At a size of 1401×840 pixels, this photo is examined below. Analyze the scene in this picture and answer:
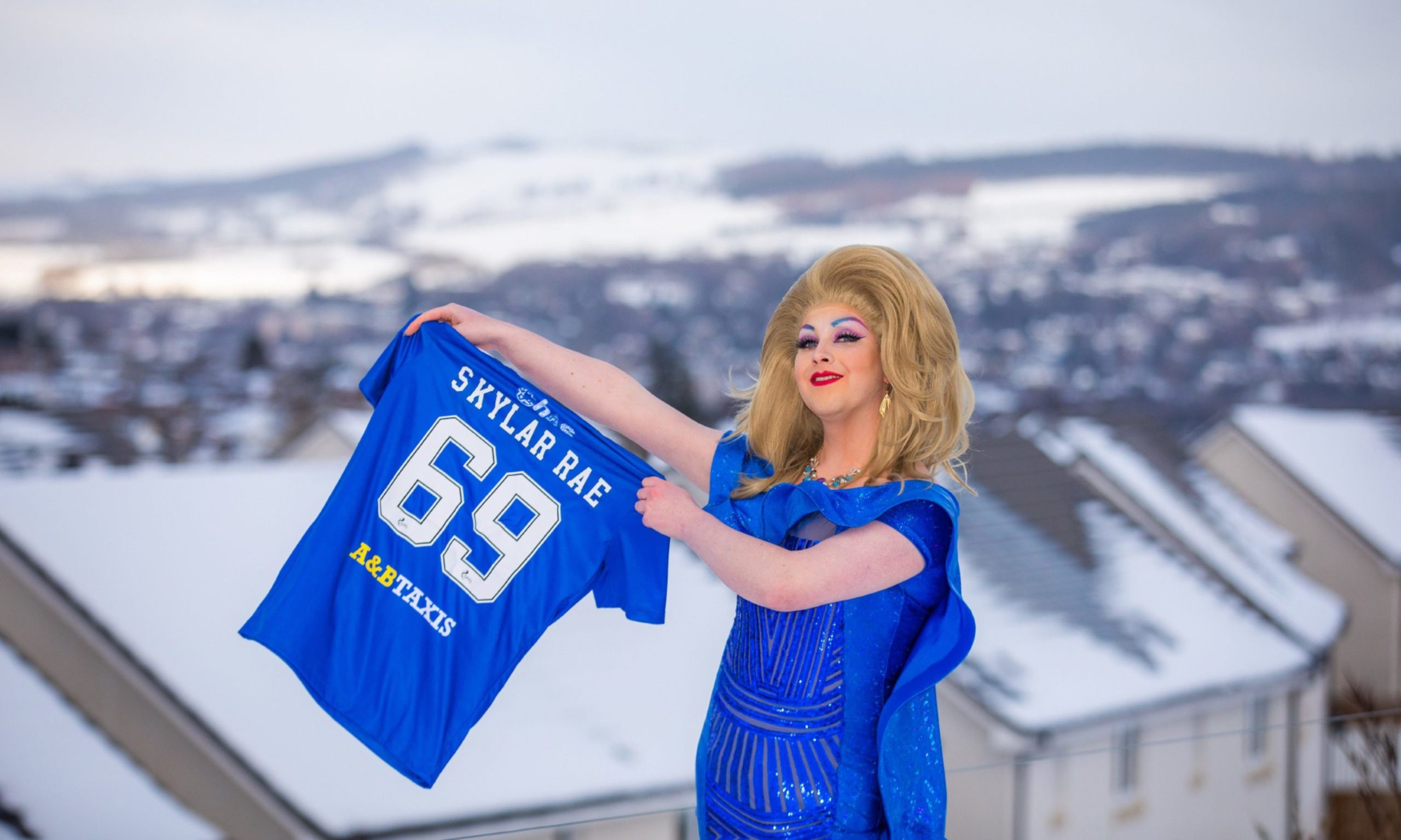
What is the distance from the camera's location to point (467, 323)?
173cm

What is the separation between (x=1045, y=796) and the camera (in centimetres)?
295

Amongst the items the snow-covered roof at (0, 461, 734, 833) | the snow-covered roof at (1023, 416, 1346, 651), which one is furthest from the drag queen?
the snow-covered roof at (1023, 416, 1346, 651)

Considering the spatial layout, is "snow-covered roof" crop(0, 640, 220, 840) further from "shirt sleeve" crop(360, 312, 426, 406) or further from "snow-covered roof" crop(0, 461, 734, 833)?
"shirt sleeve" crop(360, 312, 426, 406)

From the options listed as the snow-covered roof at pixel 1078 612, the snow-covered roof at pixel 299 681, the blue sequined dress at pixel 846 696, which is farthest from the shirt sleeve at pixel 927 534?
the snow-covered roof at pixel 1078 612

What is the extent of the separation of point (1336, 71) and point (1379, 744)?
51.5 ft

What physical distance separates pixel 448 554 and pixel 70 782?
332 centimetres

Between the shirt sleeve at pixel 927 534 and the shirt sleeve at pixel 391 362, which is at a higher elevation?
the shirt sleeve at pixel 391 362

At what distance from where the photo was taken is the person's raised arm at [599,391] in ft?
5.15

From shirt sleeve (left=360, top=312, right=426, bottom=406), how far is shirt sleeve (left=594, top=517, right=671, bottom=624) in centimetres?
42

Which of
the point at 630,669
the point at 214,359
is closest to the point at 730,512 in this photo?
the point at 630,669

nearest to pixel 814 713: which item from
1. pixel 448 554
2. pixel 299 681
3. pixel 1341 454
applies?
pixel 448 554

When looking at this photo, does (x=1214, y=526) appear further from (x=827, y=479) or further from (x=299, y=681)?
(x=827, y=479)

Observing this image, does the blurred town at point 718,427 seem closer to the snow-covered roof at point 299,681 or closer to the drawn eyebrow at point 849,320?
the snow-covered roof at point 299,681

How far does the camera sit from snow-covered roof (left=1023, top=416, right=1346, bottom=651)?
11.4m
